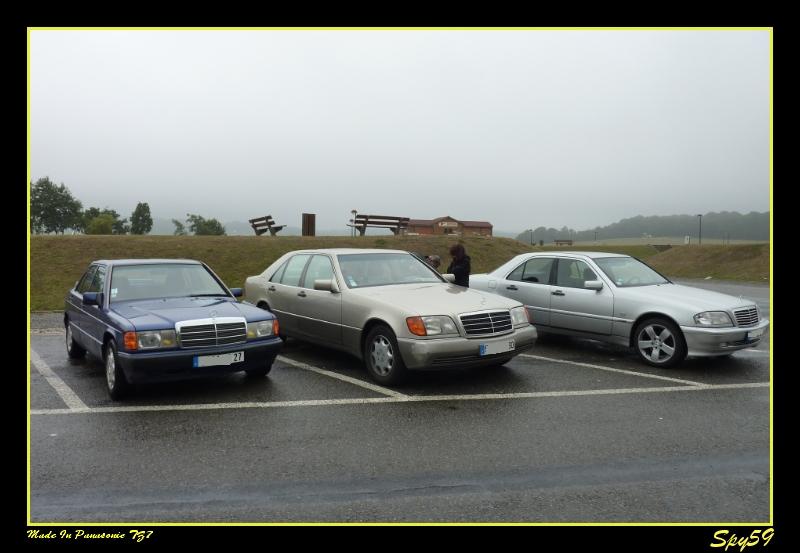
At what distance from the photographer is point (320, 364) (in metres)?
7.84

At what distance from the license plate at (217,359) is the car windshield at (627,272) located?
17.4 ft

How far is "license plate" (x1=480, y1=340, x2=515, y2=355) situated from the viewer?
6.48 metres

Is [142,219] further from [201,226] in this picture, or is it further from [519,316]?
[519,316]

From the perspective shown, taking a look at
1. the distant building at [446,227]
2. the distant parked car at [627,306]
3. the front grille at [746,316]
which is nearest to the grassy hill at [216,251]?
the distant parked car at [627,306]

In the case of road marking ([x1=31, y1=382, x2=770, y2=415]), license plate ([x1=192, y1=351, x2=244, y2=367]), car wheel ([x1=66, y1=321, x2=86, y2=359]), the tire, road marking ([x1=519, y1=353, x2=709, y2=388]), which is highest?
license plate ([x1=192, y1=351, x2=244, y2=367])

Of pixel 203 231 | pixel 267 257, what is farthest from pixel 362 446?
pixel 203 231

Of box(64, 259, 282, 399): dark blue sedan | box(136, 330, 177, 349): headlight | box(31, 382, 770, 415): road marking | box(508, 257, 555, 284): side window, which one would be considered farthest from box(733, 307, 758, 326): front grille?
box(136, 330, 177, 349): headlight

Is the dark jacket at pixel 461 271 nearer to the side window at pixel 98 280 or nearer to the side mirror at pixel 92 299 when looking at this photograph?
the side window at pixel 98 280

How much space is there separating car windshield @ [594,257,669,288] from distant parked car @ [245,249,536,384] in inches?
88.0

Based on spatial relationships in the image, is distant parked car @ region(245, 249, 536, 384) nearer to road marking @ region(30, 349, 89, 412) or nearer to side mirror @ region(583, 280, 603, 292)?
side mirror @ region(583, 280, 603, 292)

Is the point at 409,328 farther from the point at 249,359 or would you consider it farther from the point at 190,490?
the point at 190,490

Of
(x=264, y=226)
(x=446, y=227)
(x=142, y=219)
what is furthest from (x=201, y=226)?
(x=264, y=226)

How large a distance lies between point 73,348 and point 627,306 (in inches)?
297

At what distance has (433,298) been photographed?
701 cm
